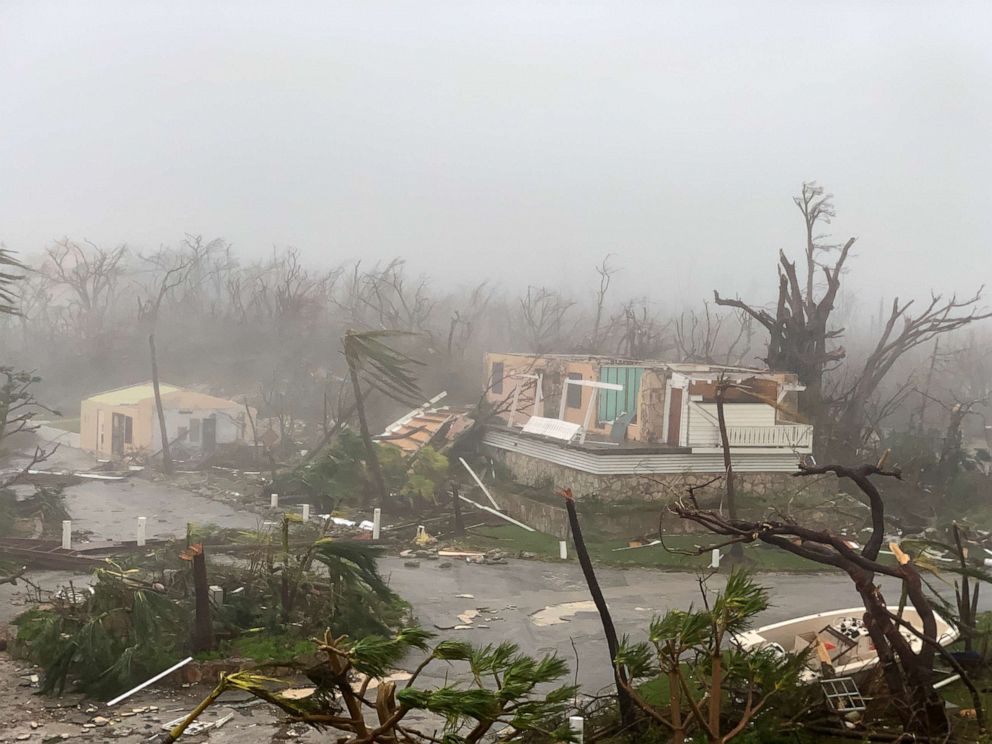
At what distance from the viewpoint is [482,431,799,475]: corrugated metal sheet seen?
56.2 feet

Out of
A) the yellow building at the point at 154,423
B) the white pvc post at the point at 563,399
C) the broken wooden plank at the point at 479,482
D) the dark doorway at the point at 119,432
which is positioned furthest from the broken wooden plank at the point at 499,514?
the dark doorway at the point at 119,432

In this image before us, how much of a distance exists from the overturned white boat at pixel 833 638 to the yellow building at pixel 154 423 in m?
19.3

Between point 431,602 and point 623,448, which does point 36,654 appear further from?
point 623,448

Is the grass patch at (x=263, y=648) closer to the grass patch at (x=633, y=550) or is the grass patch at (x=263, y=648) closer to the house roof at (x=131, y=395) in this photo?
the grass patch at (x=633, y=550)

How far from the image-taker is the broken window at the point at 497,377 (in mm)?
24281

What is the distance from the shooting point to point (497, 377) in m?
24.6

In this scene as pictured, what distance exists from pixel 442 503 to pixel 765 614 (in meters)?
7.94

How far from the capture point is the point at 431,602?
12.8m

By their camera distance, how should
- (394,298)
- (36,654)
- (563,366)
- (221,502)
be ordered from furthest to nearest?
(394,298)
(563,366)
(221,502)
(36,654)

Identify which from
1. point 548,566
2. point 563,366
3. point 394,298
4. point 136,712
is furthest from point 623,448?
point 394,298

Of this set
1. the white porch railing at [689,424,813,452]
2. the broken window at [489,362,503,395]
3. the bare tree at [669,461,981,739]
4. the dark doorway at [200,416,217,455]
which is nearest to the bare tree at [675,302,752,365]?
the broken window at [489,362,503,395]

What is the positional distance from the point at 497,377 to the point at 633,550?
9414mm

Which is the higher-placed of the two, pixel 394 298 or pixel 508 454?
pixel 394 298

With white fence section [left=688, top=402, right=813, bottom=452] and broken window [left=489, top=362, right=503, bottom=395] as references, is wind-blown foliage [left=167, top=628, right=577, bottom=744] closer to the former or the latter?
white fence section [left=688, top=402, right=813, bottom=452]
